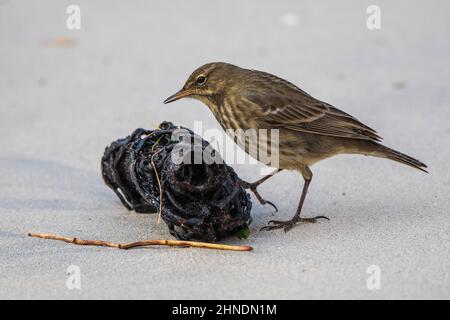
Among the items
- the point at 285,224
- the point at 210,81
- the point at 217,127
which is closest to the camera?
the point at 285,224

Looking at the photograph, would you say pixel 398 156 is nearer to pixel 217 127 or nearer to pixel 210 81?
pixel 210 81

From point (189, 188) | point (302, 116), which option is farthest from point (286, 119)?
point (189, 188)

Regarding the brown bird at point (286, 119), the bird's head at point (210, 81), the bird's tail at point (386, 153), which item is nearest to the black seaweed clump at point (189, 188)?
the brown bird at point (286, 119)

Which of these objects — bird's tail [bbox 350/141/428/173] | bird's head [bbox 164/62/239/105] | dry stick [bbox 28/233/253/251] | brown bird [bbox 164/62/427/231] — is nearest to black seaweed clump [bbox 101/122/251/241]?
dry stick [bbox 28/233/253/251]

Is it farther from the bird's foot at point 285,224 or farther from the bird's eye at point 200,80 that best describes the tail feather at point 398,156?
the bird's eye at point 200,80

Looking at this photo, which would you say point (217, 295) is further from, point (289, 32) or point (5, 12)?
point (5, 12)

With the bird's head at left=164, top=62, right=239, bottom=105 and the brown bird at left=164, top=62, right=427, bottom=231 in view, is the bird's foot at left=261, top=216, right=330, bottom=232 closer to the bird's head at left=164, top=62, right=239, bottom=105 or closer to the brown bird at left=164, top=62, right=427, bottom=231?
the brown bird at left=164, top=62, right=427, bottom=231

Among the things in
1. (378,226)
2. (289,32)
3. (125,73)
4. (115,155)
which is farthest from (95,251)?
(289,32)
